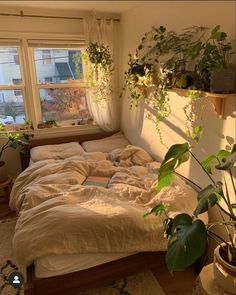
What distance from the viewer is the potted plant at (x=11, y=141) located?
2727mm

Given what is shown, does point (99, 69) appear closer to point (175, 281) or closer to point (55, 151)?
point (55, 151)

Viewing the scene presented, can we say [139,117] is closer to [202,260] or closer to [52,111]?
[52,111]

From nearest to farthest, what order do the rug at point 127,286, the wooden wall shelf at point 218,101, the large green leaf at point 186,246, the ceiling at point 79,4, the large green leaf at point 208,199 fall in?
the large green leaf at point 186,246, the large green leaf at point 208,199, the wooden wall shelf at point 218,101, the rug at point 127,286, the ceiling at point 79,4

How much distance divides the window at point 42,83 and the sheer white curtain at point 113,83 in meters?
0.20

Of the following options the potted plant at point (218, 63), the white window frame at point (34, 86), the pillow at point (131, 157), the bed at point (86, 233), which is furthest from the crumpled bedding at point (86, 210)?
the white window frame at point (34, 86)

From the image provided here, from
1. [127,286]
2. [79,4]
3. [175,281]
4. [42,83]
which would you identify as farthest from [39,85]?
[175,281]

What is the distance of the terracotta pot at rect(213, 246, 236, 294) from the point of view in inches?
46.9

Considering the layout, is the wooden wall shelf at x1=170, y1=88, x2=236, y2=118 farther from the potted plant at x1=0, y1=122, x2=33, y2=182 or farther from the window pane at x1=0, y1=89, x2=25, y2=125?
the window pane at x1=0, y1=89, x2=25, y2=125

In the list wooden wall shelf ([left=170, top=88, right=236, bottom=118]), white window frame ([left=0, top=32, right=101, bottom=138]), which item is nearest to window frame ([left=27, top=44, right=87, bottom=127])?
white window frame ([left=0, top=32, right=101, bottom=138])

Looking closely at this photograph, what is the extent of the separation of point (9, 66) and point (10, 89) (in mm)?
278

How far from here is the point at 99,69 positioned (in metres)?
3.13

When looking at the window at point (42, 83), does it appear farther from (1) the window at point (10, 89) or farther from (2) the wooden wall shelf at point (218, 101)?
(2) the wooden wall shelf at point (218, 101)

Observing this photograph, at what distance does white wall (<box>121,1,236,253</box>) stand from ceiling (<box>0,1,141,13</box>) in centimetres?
15

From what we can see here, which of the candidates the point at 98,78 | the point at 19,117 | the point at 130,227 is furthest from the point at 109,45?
the point at 130,227
